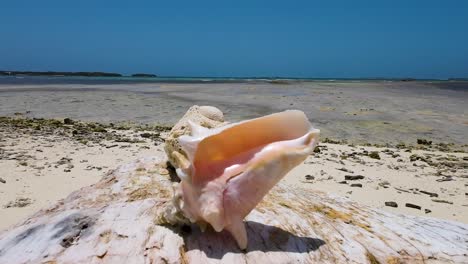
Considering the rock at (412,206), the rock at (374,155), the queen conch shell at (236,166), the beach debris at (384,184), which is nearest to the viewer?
the queen conch shell at (236,166)

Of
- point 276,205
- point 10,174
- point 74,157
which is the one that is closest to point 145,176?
point 276,205

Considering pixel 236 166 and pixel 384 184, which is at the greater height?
pixel 236 166

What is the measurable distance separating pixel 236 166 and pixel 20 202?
3.45 m

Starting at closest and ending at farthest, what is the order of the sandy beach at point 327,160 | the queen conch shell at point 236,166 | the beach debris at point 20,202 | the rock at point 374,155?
the queen conch shell at point 236,166 < the beach debris at point 20,202 < the sandy beach at point 327,160 < the rock at point 374,155

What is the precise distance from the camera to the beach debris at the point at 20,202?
4496mm

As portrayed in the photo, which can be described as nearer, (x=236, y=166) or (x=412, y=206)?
(x=236, y=166)

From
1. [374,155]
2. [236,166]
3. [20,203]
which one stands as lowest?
[374,155]

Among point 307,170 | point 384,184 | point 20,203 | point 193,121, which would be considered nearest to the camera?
point 193,121

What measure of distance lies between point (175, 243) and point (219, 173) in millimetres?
460

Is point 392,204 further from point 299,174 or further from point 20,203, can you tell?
point 20,203

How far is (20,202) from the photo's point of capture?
458 cm

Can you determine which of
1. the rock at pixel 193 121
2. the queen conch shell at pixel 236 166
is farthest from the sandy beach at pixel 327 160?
the queen conch shell at pixel 236 166

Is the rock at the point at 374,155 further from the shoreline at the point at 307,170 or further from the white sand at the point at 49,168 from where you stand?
the white sand at the point at 49,168

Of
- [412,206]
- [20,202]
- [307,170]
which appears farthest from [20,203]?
[412,206]
